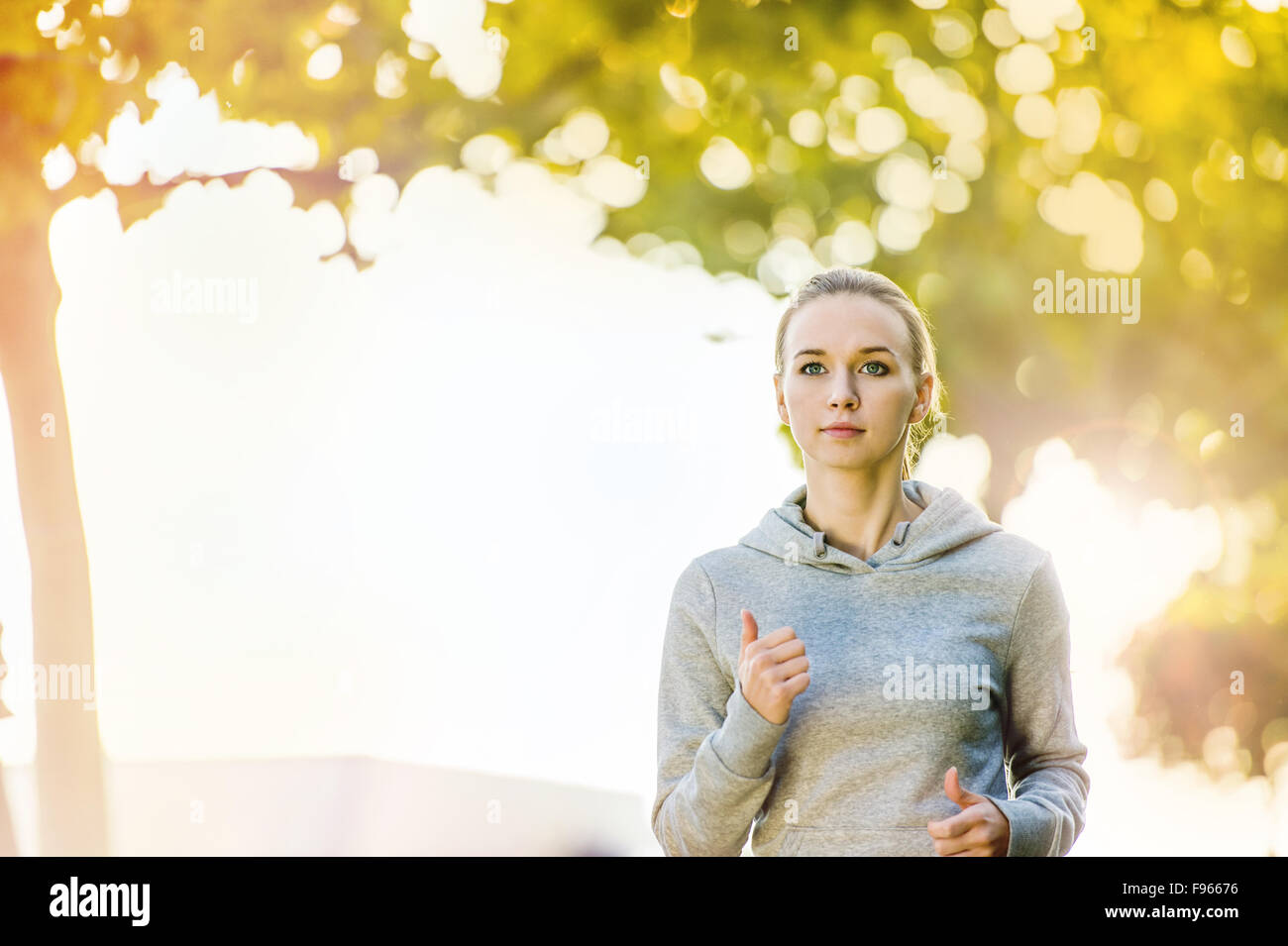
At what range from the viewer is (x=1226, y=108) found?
2672 millimetres

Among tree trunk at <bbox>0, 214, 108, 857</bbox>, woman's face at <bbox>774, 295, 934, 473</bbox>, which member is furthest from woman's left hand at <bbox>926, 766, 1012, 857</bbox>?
tree trunk at <bbox>0, 214, 108, 857</bbox>

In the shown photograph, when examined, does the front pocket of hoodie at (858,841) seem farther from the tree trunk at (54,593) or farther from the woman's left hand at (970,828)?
the tree trunk at (54,593)

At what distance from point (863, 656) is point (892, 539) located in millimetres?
182

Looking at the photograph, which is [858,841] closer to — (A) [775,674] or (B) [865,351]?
(A) [775,674]

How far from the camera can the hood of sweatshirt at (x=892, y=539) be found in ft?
4.76

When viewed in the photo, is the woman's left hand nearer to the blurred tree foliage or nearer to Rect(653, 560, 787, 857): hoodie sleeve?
Rect(653, 560, 787, 857): hoodie sleeve

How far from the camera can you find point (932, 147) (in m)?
2.60

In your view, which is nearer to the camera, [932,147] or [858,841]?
[858,841]

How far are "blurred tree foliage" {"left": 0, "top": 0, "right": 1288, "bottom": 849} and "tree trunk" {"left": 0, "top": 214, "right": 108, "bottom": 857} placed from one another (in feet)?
0.47

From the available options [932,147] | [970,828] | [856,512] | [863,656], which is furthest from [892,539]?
[932,147]

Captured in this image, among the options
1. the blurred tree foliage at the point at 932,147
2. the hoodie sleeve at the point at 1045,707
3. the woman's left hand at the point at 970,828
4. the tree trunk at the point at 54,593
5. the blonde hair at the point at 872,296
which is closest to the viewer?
the woman's left hand at the point at 970,828

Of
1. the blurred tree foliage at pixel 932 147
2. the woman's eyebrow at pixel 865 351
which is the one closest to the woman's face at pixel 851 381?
the woman's eyebrow at pixel 865 351

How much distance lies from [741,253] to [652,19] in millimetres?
607
